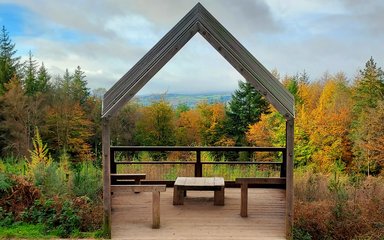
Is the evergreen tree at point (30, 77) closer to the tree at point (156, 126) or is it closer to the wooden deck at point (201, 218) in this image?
the tree at point (156, 126)

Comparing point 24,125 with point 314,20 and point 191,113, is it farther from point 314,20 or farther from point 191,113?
point 314,20

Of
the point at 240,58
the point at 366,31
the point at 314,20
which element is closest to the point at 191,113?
the point at 314,20

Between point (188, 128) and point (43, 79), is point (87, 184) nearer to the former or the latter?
point (188, 128)

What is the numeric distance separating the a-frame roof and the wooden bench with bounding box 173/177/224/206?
2.09m

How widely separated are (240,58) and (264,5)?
11366mm

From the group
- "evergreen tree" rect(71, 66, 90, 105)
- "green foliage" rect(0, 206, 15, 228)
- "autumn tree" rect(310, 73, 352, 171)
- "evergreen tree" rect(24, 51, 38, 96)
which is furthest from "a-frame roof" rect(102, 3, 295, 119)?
"evergreen tree" rect(71, 66, 90, 105)

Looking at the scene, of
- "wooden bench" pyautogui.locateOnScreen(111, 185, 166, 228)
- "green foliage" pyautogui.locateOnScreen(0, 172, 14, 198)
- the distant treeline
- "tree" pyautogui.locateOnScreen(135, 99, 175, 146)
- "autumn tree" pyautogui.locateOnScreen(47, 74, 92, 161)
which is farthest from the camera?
"tree" pyautogui.locateOnScreen(135, 99, 175, 146)

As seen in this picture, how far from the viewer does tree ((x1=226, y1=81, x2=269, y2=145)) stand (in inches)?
1293

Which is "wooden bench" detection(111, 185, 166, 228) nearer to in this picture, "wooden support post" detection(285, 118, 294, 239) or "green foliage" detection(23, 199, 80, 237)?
"green foliage" detection(23, 199, 80, 237)

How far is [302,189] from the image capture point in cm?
811

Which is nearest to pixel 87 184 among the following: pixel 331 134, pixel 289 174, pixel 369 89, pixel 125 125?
pixel 289 174

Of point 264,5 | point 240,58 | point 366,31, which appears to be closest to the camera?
point 240,58

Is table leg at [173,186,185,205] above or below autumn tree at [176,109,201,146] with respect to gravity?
below

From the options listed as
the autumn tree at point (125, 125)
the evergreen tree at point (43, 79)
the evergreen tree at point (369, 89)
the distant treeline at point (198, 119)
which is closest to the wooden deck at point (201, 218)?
the distant treeline at point (198, 119)
